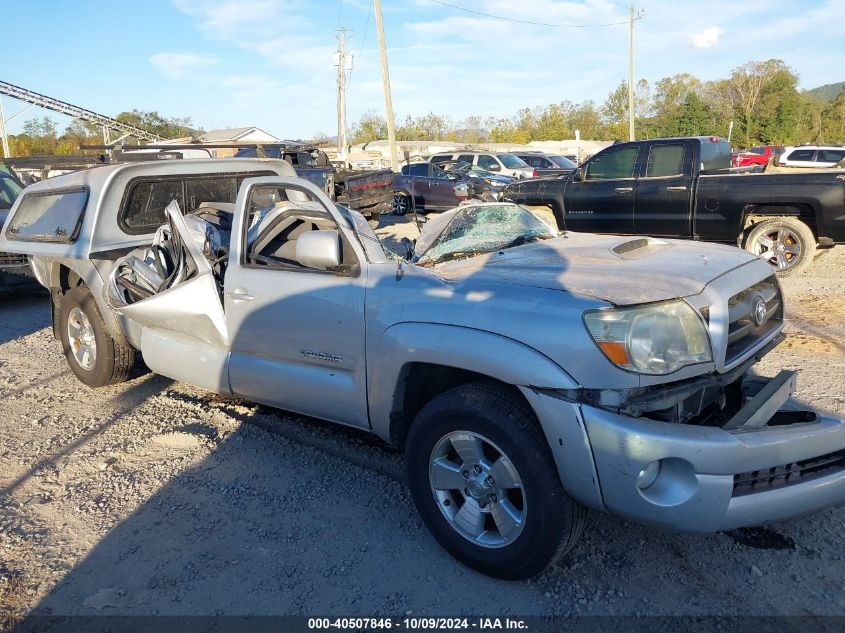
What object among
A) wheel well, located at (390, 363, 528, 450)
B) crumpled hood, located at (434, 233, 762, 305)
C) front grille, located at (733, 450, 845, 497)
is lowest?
front grille, located at (733, 450, 845, 497)

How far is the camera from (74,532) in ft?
11.8

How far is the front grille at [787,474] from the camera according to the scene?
2.61 metres

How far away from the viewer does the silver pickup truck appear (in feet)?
8.55

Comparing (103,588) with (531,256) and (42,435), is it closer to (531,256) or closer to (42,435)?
(42,435)

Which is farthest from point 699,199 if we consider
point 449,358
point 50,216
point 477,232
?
point 50,216

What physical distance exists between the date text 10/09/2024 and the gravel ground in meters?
0.06

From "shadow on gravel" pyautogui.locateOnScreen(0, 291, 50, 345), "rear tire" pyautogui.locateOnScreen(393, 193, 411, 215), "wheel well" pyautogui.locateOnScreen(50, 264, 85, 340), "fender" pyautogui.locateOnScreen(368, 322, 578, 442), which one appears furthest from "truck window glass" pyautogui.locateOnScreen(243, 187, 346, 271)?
"rear tire" pyautogui.locateOnScreen(393, 193, 411, 215)

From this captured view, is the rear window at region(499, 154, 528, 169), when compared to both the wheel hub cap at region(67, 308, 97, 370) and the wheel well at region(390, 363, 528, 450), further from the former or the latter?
the wheel well at region(390, 363, 528, 450)

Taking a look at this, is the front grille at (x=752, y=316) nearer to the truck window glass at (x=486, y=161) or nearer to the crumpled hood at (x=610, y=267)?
the crumpled hood at (x=610, y=267)

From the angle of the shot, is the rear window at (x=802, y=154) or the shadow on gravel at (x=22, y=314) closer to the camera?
the shadow on gravel at (x=22, y=314)

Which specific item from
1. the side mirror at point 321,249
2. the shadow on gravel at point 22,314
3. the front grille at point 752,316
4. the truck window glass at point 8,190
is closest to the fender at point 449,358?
the side mirror at point 321,249

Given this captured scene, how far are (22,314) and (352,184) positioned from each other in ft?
24.1

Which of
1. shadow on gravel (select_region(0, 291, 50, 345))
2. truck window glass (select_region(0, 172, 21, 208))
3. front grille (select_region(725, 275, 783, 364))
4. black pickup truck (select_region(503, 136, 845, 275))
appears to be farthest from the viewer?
truck window glass (select_region(0, 172, 21, 208))

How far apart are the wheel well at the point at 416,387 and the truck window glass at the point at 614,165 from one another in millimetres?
7921
